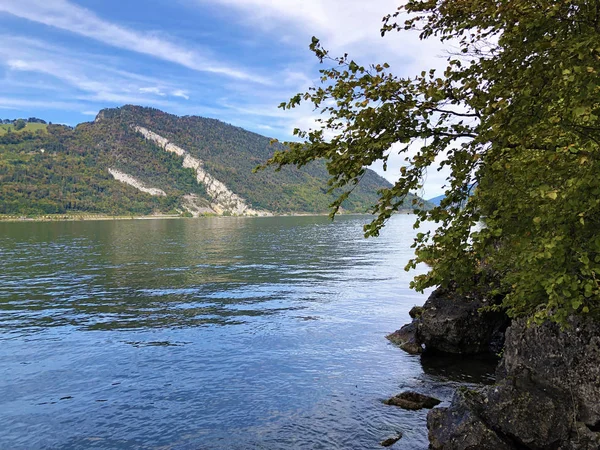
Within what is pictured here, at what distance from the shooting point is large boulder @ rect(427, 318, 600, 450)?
11.2 m

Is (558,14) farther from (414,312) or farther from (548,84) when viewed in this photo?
(414,312)

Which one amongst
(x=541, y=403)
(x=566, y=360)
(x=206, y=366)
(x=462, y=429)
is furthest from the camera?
(x=206, y=366)

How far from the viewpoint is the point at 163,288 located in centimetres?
4200

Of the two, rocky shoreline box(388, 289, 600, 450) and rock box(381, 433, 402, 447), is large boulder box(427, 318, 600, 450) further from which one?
rock box(381, 433, 402, 447)

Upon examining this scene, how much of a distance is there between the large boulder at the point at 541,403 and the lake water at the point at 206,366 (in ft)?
5.68

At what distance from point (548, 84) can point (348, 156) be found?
4.24 metres

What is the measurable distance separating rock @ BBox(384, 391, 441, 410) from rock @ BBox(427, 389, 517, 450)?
246 cm

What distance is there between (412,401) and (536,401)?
5177mm

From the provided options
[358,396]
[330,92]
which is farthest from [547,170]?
[358,396]

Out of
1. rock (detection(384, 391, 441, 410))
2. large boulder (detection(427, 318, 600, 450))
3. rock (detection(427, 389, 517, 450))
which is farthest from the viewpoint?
rock (detection(384, 391, 441, 410))

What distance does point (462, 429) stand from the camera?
1215 centimetres

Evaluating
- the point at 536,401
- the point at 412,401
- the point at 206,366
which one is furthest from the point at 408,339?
the point at 536,401

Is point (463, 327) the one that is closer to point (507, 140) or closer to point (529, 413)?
point (529, 413)

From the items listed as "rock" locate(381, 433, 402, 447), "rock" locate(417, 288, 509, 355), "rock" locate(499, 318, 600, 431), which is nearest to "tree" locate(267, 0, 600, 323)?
"rock" locate(499, 318, 600, 431)
